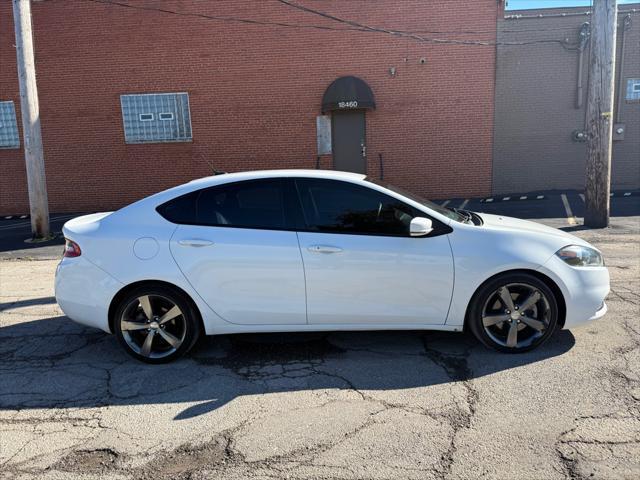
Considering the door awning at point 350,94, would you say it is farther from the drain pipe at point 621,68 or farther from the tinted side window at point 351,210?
the tinted side window at point 351,210

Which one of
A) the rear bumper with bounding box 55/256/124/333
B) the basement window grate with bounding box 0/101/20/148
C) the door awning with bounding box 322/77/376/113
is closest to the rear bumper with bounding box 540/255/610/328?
the rear bumper with bounding box 55/256/124/333

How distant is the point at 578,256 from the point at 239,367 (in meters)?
2.90

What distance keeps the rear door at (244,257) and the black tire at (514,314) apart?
143 cm

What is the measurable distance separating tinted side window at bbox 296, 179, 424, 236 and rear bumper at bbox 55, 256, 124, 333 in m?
1.68

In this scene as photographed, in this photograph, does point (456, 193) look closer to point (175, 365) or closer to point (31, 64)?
point (31, 64)

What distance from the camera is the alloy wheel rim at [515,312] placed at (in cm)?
422

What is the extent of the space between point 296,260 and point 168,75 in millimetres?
13472

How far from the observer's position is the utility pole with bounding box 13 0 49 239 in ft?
34.0

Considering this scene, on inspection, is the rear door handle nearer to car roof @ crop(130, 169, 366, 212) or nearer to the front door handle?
car roof @ crop(130, 169, 366, 212)

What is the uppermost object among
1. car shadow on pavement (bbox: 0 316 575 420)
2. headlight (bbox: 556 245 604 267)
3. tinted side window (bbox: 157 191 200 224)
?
tinted side window (bbox: 157 191 200 224)

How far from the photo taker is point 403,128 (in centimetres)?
1600

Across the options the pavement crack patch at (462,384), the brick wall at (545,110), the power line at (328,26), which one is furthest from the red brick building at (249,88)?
the pavement crack patch at (462,384)

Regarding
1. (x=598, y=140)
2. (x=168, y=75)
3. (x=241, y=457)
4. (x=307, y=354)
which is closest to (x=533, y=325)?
(x=307, y=354)

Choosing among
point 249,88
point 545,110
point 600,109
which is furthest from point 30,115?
point 545,110
